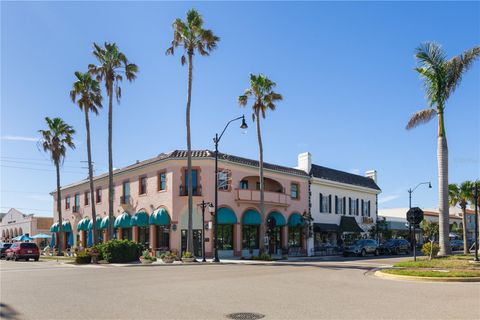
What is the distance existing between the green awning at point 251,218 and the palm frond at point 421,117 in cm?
1635

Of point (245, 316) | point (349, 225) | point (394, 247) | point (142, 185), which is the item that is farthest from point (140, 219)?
point (245, 316)

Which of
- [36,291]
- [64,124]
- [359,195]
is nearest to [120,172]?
[64,124]

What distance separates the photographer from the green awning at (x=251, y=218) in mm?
39781

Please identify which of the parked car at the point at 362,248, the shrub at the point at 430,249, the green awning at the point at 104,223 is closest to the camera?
the shrub at the point at 430,249

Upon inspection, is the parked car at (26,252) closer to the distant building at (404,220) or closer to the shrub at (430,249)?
the shrub at (430,249)

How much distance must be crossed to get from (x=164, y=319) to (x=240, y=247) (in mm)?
30034

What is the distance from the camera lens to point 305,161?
4781 centimetres

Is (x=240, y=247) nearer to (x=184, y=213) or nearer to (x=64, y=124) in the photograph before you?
(x=184, y=213)

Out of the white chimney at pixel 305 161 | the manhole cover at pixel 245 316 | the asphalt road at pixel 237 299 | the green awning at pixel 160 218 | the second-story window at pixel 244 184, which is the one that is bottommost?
the asphalt road at pixel 237 299

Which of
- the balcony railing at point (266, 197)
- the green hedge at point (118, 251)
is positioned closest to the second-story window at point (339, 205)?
the balcony railing at point (266, 197)

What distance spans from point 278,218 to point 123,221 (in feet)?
44.8

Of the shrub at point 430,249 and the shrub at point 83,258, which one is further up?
the shrub at point 430,249

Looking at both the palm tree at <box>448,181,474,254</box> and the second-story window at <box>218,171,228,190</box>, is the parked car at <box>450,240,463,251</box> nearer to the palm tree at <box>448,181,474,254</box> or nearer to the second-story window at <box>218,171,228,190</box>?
the palm tree at <box>448,181,474,254</box>

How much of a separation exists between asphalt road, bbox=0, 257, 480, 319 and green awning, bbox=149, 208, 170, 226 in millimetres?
19367
